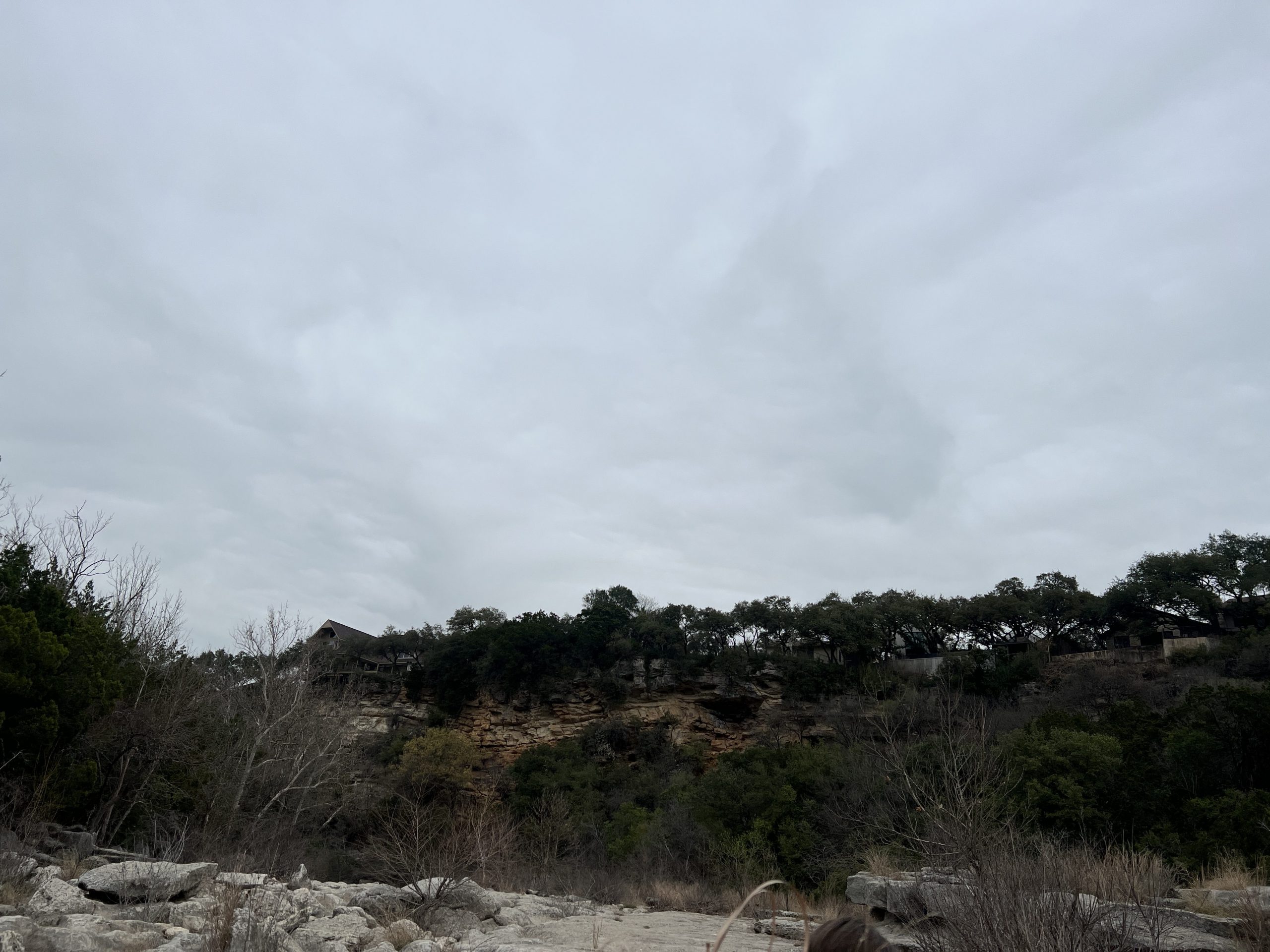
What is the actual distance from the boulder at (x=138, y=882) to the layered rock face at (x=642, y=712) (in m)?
32.1

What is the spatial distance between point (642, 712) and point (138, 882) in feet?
110

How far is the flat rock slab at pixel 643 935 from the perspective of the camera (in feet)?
33.4

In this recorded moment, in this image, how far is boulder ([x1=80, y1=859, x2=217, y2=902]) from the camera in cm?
845

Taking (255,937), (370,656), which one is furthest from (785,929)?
(370,656)

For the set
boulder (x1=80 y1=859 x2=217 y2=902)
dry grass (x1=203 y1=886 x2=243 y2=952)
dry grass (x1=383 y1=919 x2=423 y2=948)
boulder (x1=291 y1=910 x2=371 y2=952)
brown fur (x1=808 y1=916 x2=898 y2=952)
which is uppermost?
brown fur (x1=808 y1=916 x2=898 y2=952)

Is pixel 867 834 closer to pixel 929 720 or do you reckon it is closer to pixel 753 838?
pixel 753 838

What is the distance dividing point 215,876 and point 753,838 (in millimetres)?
16828

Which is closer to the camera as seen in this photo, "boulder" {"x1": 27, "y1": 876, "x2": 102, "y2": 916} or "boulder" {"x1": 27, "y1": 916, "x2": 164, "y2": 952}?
→ "boulder" {"x1": 27, "y1": 916, "x2": 164, "y2": 952}

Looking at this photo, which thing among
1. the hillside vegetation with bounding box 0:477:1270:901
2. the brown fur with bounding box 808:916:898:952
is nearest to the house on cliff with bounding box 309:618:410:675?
the hillside vegetation with bounding box 0:477:1270:901

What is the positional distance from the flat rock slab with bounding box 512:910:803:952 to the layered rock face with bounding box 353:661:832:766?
24733mm

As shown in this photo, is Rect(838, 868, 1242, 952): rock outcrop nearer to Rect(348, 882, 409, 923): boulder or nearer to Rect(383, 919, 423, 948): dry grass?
Rect(383, 919, 423, 948): dry grass

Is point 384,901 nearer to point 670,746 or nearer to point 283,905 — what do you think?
point 283,905

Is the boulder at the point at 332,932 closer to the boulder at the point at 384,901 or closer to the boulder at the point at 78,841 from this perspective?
the boulder at the point at 384,901

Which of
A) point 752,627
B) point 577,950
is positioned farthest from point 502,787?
point 577,950
